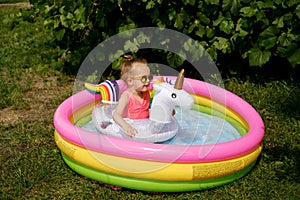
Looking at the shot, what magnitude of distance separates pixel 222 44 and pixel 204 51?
0.20 metres

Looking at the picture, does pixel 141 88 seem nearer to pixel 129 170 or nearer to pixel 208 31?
pixel 129 170

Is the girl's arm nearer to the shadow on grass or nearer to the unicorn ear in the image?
the unicorn ear

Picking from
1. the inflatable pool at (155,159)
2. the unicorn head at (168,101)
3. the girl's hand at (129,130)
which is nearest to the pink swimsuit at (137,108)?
the unicorn head at (168,101)

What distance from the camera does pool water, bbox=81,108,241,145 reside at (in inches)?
165

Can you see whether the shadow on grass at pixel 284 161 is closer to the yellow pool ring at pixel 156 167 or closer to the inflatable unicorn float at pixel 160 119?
the yellow pool ring at pixel 156 167

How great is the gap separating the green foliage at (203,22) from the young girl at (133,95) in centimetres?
123

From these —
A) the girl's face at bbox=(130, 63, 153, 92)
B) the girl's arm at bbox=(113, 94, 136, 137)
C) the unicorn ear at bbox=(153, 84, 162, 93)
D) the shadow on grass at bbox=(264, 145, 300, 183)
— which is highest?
the girl's face at bbox=(130, 63, 153, 92)

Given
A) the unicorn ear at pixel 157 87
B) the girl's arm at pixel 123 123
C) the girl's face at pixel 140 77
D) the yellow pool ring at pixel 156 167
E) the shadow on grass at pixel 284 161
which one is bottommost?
the shadow on grass at pixel 284 161

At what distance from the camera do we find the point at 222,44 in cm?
514

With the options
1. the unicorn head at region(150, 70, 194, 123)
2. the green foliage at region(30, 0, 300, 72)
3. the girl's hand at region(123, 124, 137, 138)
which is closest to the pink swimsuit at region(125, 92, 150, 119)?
the unicorn head at region(150, 70, 194, 123)

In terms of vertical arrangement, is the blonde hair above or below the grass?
above

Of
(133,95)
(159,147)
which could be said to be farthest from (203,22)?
(159,147)

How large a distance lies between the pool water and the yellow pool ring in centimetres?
66

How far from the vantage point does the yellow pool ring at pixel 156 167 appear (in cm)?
334
